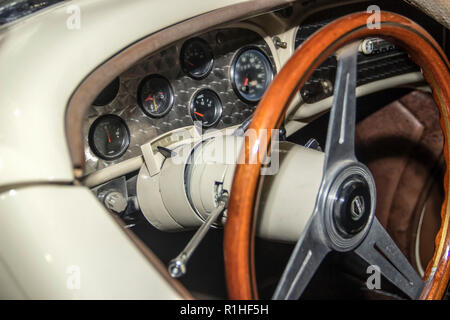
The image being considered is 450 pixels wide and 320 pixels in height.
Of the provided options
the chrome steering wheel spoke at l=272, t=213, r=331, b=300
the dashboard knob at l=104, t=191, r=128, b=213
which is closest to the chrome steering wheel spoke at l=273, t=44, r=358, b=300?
the chrome steering wheel spoke at l=272, t=213, r=331, b=300

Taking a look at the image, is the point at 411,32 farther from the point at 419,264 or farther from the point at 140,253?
the point at 419,264

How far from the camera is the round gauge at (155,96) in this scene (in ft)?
4.39

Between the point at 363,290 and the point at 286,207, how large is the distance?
1165 mm

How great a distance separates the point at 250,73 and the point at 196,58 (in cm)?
22

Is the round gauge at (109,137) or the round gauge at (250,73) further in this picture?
the round gauge at (250,73)

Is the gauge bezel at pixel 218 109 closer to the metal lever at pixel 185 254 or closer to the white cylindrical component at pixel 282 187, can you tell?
the white cylindrical component at pixel 282 187

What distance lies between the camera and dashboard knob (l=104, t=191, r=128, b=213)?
119 cm

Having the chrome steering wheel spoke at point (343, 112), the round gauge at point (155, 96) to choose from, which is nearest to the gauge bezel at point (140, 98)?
the round gauge at point (155, 96)

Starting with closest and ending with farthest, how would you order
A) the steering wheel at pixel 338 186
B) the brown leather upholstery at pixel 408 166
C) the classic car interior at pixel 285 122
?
the steering wheel at pixel 338 186 < the classic car interior at pixel 285 122 < the brown leather upholstery at pixel 408 166

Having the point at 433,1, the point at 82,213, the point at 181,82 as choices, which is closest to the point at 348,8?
the point at 433,1

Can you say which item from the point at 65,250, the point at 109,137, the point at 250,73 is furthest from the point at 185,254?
A: the point at 250,73

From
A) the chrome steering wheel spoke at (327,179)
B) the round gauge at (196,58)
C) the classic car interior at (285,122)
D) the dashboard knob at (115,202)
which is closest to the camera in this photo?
the chrome steering wheel spoke at (327,179)

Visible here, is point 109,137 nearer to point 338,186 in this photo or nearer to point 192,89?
point 192,89

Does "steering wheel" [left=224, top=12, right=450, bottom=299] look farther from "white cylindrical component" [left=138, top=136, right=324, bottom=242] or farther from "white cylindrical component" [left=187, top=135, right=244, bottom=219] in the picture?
"white cylindrical component" [left=187, top=135, right=244, bottom=219]
